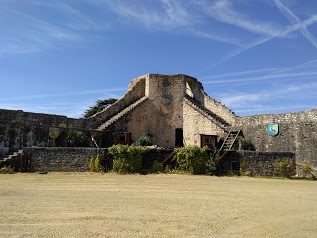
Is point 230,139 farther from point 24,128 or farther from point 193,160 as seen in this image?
point 24,128

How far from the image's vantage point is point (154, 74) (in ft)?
86.0

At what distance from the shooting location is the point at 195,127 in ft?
79.5

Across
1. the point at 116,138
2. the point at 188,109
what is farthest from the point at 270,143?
the point at 116,138

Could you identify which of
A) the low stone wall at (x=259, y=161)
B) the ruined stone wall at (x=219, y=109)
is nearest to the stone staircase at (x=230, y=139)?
the ruined stone wall at (x=219, y=109)

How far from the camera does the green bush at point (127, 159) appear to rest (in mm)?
14883

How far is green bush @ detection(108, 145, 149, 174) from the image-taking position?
14.9 meters

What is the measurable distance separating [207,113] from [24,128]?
41.2 feet

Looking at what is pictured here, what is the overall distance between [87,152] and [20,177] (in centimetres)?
316

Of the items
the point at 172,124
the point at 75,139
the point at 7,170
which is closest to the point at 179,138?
the point at 172,124

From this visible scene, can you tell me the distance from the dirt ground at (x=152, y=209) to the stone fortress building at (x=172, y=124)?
6.75m

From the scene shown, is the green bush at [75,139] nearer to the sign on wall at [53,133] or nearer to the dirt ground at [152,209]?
the sign on wall at [53,133]

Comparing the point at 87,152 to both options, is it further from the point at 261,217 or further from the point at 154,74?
the point at 154,74

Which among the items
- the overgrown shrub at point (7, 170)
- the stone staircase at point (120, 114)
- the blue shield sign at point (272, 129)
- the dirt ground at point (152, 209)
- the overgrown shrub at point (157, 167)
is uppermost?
the stone staircase at point (120, 114)

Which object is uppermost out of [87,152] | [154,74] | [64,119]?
[154,74]
